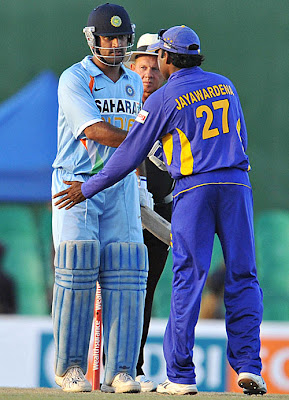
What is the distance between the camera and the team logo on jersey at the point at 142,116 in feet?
15.9

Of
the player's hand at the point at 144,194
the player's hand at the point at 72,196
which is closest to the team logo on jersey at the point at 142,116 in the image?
the player's hand at the point at 72,196

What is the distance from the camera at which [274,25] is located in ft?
35.6

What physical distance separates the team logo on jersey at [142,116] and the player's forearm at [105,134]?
0.53 feet

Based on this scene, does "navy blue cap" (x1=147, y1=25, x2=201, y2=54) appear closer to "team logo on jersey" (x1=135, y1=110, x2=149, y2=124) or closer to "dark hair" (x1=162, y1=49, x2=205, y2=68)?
"dark hair" (x1=162, y1=49, x2=205, y2=68)

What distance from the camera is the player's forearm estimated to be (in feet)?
16.3

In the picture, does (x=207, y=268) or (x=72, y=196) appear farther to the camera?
(x=72, y=196)

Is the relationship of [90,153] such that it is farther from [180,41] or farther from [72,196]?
[180,41]

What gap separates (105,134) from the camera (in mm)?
4977

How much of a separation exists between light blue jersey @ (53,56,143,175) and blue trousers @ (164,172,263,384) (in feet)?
1.64

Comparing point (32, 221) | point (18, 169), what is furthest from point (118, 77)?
point (32, 221)

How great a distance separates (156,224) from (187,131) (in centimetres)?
97

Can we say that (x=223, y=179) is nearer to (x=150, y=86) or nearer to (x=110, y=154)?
(x=110, y=154)

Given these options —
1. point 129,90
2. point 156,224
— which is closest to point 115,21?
point 129,90

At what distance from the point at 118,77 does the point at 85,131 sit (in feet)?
1.47
